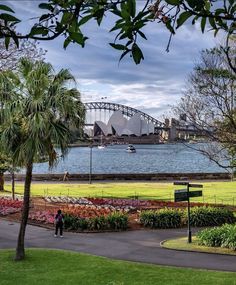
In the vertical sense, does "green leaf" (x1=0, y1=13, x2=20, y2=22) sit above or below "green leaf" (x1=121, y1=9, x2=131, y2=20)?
below

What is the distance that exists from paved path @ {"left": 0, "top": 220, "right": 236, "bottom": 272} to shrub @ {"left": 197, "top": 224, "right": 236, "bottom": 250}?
151 centimetres

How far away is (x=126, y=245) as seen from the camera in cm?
2259

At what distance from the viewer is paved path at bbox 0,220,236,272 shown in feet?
61.5

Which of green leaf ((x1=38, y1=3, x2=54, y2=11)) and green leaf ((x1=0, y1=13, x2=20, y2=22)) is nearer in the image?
green leaf ((x1=0, y1=13, x2=20, y2=22))

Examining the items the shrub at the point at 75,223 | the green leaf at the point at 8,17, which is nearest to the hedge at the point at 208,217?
the shrub at the point at 75,223

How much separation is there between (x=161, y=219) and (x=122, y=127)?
525ft

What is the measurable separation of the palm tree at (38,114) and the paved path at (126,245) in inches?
247

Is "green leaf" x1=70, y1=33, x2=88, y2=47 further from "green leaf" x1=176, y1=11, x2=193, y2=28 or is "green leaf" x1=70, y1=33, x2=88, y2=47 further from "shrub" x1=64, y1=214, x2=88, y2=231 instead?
"shrub" x1=64, y1=214, x2=88, y2=231

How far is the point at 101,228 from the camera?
27.3 meters

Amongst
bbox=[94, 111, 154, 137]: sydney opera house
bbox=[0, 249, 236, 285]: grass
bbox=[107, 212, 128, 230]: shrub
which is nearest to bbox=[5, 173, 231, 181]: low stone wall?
bbox=[107, 212, 128, 230]: shrub

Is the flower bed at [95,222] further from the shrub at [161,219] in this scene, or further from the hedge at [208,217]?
the hedge at [208,217]

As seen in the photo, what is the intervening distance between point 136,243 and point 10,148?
31.5 ft

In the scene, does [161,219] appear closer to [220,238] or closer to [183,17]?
[220,238]

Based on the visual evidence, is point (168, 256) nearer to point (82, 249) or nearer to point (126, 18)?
point (82, 249)
